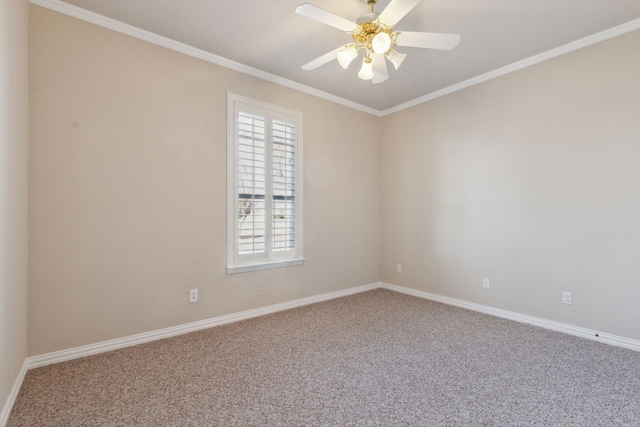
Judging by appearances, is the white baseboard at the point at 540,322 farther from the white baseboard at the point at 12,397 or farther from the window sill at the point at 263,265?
the white baseboard at the point at 12,397

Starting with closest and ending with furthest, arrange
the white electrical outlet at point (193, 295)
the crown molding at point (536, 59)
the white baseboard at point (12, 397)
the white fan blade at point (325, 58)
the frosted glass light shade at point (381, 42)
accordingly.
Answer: the white baseboard at point (12, 397) < the frosted glass light shade at point (381, 42) < the white fan blade at point (325, 58) < the crown molding at point (536, 59) < the white electrical outlet at point (193, 295)

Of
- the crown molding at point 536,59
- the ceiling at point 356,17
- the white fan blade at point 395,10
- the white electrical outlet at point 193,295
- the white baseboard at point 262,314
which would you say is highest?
the ceiling at point 356,17

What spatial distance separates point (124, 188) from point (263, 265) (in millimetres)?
1518

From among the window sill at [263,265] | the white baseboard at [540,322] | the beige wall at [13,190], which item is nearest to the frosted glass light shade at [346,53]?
the beige wall at [13,190]

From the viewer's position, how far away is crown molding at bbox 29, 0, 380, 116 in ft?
7.61

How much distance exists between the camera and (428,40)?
204 cm

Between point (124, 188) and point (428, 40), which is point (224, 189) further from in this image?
point (428, 40)

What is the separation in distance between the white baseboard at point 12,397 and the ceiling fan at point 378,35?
2.68m

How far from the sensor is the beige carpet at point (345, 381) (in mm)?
1681

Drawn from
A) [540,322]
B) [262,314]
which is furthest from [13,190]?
[540,322]

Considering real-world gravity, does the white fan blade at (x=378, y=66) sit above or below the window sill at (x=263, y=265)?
above

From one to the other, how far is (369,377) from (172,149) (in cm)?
251

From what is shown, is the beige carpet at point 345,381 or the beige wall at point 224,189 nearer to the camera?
the beige carpet at point 345,381

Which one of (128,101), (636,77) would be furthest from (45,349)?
(636,77)
